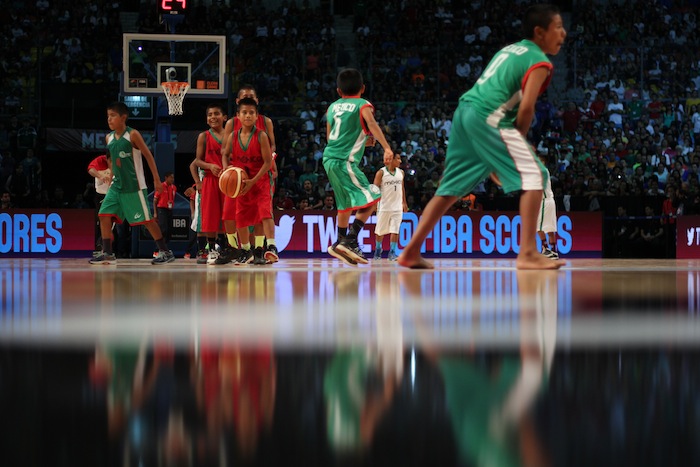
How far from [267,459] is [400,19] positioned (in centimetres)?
2318

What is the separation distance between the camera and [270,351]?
2057 millimetres

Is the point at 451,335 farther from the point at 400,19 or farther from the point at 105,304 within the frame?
the point at 400,19

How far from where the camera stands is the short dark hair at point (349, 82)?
803 centimetres

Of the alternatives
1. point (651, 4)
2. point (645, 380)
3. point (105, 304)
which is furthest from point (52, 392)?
point (651, 4)

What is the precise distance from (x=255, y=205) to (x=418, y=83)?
13.0m

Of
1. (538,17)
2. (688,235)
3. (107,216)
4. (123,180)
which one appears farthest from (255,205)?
(688,235)

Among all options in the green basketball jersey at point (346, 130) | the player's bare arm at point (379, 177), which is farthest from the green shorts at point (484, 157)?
the player's bare arm at point (379, 177)

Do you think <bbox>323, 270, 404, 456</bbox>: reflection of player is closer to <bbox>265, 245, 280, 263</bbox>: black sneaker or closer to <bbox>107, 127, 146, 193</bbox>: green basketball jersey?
<bbox>265, 245, 280, 263</bbox>: black sneaker

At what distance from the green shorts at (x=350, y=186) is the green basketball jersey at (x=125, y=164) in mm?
2357

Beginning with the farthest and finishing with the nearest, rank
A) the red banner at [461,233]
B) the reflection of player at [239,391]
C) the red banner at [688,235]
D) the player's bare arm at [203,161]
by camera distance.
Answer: the red banner at [688,235] < the red banner at [461,233] < the player's bare arm at [203,161] < the reflection of player at [239,391]

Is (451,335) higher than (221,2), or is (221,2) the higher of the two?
(221,2)

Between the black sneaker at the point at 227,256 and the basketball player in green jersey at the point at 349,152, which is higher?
the basketball player in green jersey at the point at 349,152

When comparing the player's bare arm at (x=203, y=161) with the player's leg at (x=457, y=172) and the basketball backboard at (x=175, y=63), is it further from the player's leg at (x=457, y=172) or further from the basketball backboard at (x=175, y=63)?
the basketball backboard at (x=175, y=63)

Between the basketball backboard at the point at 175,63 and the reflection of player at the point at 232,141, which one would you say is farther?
the basketball backboard at the point at 175,63
